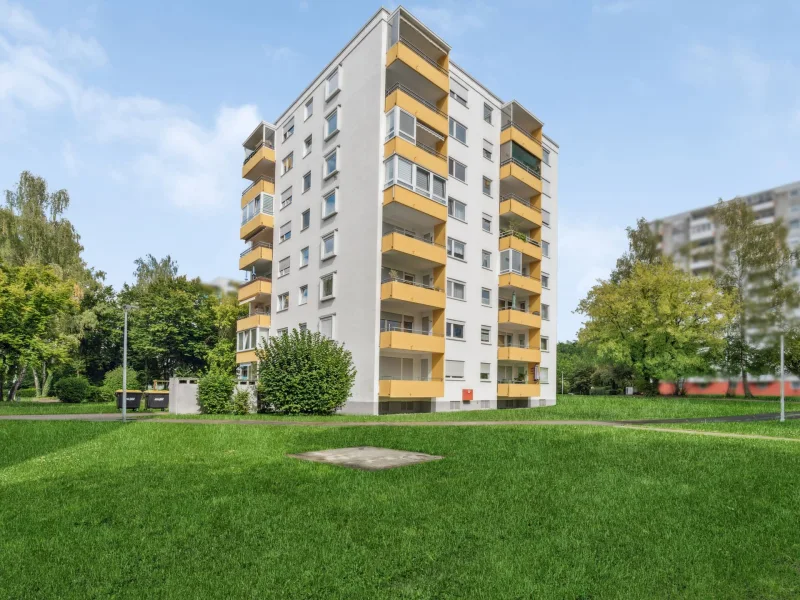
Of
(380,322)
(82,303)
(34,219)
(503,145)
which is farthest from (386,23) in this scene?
(82,303)

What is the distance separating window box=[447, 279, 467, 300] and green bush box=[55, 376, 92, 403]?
30.6 metres

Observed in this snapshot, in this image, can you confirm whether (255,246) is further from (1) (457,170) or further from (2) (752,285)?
(2) (752,285)

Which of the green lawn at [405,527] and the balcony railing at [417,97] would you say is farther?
the balcony railing at [417,97]

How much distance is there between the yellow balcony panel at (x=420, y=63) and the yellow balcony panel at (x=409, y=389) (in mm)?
18098

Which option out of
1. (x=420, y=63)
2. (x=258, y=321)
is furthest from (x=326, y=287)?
(x=420, y=63)

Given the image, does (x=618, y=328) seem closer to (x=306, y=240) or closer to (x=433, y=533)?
(x=306, y=240)

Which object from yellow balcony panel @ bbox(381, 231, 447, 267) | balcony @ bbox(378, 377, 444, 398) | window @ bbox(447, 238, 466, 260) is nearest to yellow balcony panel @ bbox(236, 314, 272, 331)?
yellow balcony panel @ bbox(381, 231, 447, 267)

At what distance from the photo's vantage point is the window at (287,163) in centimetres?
3891

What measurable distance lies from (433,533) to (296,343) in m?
21.1

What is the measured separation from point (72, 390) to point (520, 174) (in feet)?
125

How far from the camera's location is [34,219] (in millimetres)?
45562

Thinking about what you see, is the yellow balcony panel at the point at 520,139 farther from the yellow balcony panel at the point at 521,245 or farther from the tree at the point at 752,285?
the tree at the point at 752,285

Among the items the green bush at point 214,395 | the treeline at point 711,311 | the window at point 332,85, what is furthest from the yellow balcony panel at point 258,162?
the treeline at point 711,311

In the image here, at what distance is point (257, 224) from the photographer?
40438 millimetres
